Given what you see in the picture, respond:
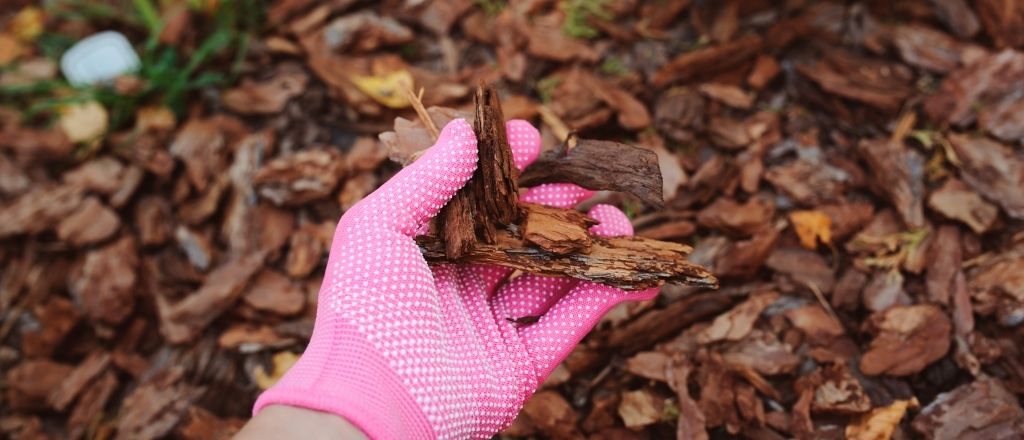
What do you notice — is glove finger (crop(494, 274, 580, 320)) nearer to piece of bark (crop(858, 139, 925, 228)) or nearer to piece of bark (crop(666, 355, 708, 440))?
piece of bark (crop(666, 355, 708, 440))

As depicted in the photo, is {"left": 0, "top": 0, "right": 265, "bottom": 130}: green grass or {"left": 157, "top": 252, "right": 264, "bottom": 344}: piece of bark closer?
{"left": 157, "top": 252, "right": 264, "bottom": 344}: piece of bark

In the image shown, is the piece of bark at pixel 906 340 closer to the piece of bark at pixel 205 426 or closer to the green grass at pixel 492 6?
the green grass at pixel 492 6

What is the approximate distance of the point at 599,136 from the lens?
2375 mm

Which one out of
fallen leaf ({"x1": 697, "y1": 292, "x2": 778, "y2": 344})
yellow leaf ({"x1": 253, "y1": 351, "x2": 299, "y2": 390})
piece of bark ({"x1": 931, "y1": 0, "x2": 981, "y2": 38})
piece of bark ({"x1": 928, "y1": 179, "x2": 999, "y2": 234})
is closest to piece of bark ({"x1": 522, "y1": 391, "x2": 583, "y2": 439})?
fallen leaf ({"x1": 697, "y1": 292, "x2": 778, "y2": 344})

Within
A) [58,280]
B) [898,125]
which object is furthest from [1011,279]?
[58,280]

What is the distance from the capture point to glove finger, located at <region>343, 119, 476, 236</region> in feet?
5.11

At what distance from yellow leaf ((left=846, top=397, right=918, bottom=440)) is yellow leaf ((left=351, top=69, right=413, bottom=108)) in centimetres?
170

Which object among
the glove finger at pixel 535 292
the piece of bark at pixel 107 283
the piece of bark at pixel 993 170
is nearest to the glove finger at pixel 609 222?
the glove finger at pixel 535 292

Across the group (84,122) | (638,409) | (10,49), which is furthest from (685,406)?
(10,49)

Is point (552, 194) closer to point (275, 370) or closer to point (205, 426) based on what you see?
point (275, 370)

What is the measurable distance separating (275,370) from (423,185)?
38.7 inches

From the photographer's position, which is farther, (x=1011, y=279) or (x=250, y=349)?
(x=250, y=349)

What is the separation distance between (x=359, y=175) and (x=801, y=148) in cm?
149

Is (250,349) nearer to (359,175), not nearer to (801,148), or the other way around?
(359,175)
